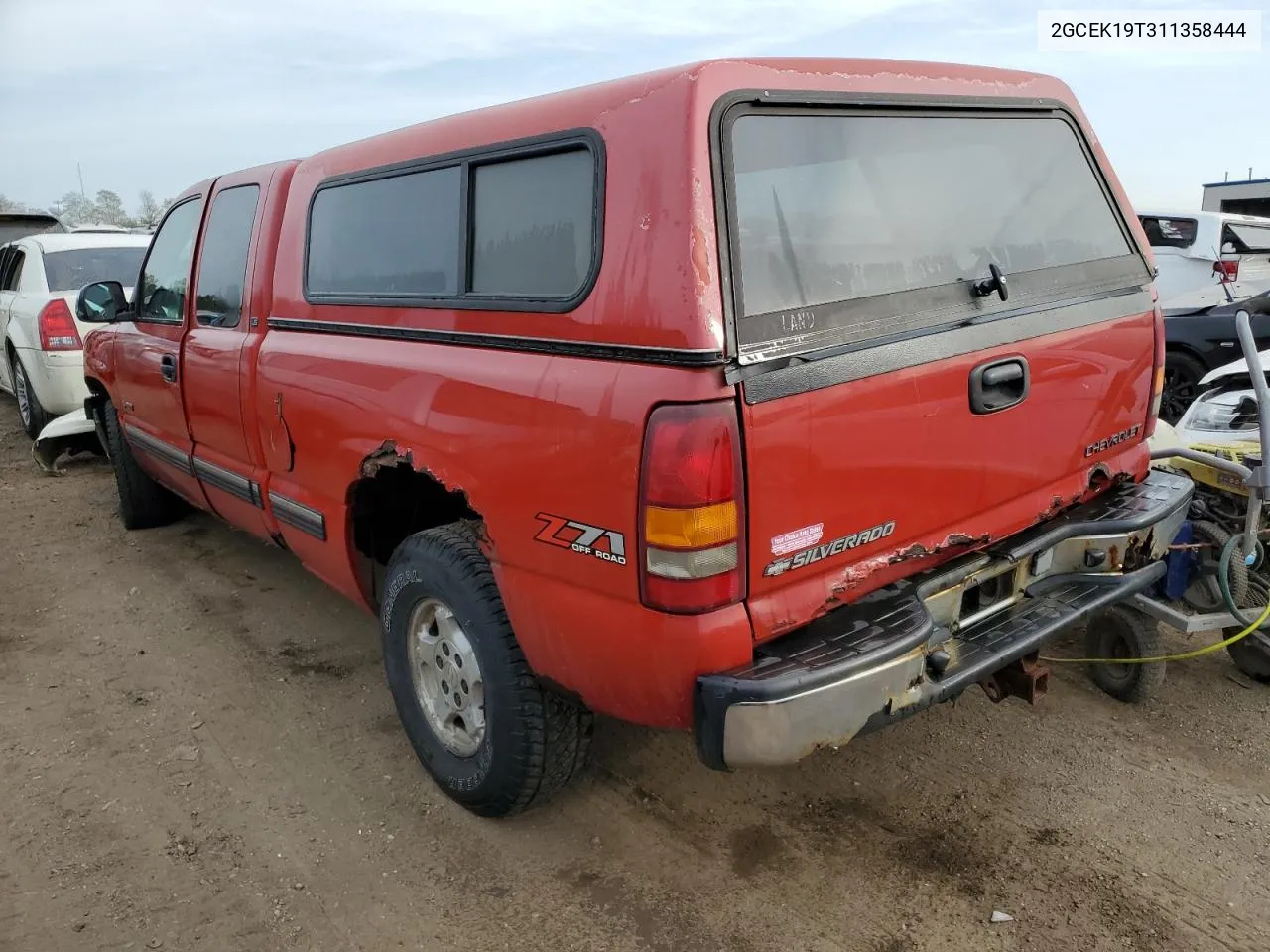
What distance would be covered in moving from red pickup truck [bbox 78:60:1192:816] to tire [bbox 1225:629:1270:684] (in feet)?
2.77

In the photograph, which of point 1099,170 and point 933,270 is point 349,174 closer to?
point 933,270

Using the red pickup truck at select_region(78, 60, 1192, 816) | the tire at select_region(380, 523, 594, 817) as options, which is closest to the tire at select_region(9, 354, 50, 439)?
the red pickup truck at select_region(78, 60, 1192, 816)

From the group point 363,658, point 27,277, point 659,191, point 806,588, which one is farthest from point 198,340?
point 27,277

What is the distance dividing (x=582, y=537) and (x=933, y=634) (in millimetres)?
932

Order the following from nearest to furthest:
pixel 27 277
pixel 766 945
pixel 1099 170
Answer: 1. pixel 766 945
2. pixel 1099 170
3. pixel 27 277

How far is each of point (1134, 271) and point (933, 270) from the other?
1.00m

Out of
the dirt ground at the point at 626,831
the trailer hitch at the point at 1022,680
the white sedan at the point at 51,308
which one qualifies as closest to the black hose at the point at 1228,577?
the dirt ground at the point at 626,831

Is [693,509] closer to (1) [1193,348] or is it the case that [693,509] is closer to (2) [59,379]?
(2) [59,379]

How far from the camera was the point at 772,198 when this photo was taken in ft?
7.06

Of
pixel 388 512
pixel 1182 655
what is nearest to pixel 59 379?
pixel 388 512

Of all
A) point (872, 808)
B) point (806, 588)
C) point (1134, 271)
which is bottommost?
point (872, 808)

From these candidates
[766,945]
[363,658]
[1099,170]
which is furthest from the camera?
[363,658]

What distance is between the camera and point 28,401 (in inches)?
314

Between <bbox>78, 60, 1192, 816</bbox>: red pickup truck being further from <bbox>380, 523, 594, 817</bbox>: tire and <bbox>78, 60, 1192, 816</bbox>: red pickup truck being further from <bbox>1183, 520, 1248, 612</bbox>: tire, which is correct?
<bbox>1183, 520, 1248, 612</bbox>: tire
